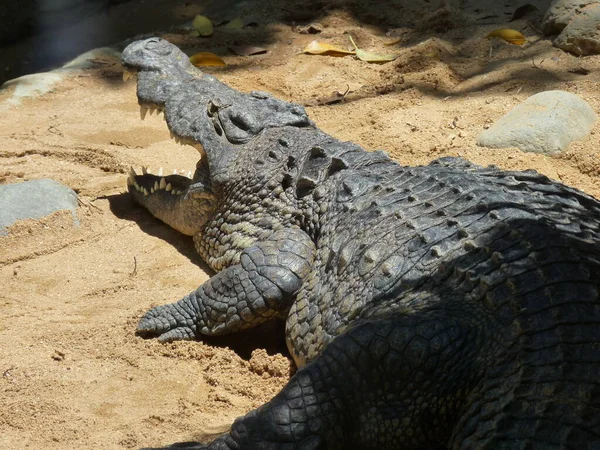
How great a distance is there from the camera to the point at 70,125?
6445 mm

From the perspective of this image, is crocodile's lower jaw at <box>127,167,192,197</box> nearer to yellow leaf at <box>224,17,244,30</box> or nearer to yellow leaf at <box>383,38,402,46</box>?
yellow leaf at <box>383,38,402,46</box>

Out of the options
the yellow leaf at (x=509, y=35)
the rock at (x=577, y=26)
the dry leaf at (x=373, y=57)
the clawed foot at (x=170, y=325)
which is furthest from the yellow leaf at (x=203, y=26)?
the clawed foot at (x=170, y=325)

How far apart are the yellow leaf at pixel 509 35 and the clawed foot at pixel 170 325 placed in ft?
14.3

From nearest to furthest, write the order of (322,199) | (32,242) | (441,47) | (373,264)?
(373,264)
(322,199)
(32,242)
(441,47)

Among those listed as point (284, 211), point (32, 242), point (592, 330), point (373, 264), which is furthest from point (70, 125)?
point (592, 330)

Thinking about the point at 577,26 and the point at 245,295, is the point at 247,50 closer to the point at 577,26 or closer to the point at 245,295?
the point at 577,26

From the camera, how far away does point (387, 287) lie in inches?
124

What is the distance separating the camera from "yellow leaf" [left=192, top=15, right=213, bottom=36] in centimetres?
815

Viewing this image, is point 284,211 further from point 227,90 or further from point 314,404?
point 314,404

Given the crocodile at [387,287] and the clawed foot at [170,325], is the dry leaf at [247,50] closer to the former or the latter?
the crocodile at [387,287]

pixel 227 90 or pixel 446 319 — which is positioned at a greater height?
pixel 446 319

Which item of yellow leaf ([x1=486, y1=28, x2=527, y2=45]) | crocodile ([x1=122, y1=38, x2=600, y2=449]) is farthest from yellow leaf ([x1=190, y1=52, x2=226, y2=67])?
crocodile ([x1=122, y1=38, x2=600, y2=449])

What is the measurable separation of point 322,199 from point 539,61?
339 cm

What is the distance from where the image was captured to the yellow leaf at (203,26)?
815 centimetres
